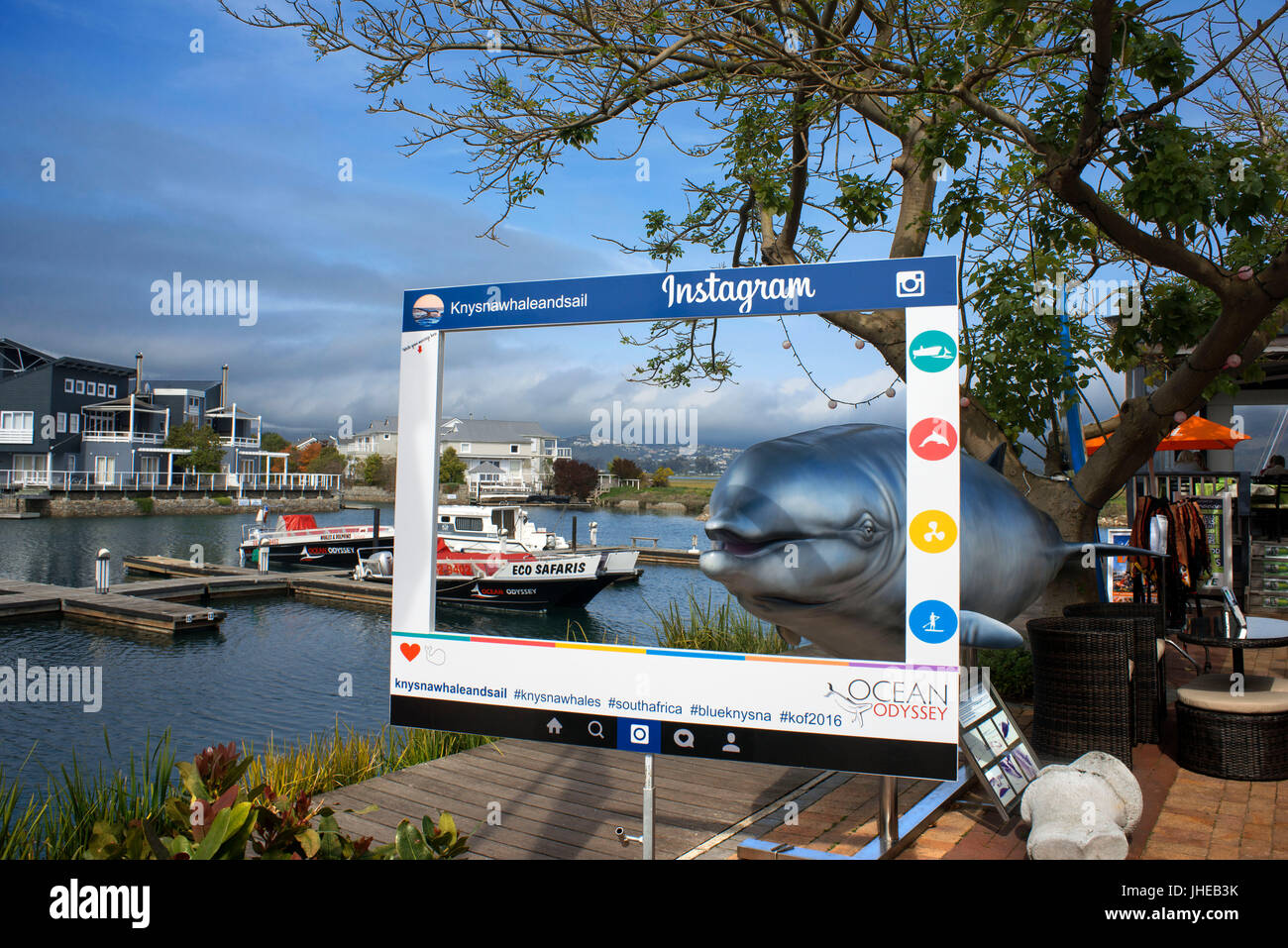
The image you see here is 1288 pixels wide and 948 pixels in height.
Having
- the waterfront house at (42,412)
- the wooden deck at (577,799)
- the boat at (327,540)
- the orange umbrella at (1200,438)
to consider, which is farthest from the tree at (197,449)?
the wooden deck at (577,799)

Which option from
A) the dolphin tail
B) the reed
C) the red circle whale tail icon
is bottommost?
the reed

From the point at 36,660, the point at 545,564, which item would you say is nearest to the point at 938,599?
the point at 36,660

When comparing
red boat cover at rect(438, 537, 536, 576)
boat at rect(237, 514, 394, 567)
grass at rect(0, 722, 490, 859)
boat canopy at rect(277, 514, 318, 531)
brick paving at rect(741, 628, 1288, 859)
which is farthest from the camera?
boat canopy at rect(277, 514, 318, 531)

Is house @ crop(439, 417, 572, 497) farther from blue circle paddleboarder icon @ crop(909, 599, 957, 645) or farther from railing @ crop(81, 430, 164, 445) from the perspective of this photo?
railing @ crop(81, 430, 164, 445)

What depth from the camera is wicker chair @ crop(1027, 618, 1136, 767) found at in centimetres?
473

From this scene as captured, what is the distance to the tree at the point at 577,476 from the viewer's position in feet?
15.1

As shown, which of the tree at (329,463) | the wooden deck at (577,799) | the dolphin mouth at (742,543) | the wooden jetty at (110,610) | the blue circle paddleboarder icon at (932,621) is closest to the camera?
the blue circle paddleboarder icon at (932,621)

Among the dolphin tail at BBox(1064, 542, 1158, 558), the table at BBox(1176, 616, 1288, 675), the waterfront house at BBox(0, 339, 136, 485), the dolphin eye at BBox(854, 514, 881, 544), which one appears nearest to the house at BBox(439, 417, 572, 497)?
the dolphin eye at BBox(854, 514, 881, 544)

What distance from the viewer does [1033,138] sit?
215 inches

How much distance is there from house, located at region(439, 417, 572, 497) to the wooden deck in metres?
1.81

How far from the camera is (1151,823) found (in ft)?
13.8

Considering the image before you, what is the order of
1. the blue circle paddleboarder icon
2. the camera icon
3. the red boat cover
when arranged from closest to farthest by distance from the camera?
1. the blue circle paddleboarder icon
2. the camera icon
3. the red boat cover

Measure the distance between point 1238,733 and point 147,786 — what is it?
6070 mm

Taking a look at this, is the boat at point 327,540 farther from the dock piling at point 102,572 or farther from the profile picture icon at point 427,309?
the profile picture icon at point 427,309
